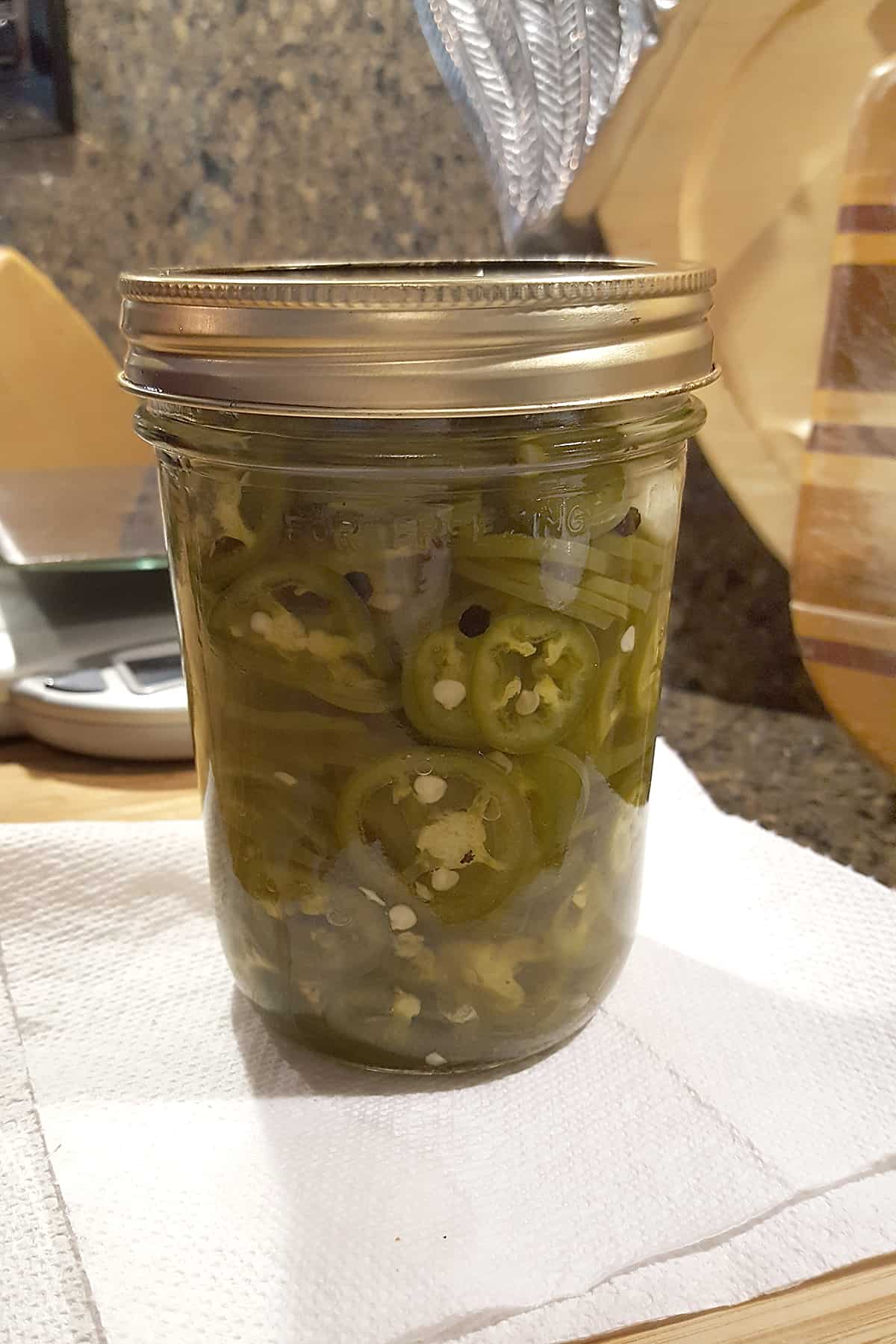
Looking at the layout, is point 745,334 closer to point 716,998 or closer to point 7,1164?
point 716,998

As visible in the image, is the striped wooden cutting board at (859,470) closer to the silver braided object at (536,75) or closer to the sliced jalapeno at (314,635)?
the silver braided object at (536,75)

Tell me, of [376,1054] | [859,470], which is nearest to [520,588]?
[376,1054]

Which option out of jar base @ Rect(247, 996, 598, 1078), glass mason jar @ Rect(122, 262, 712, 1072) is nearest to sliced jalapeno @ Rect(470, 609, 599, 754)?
glass mason jar @ Rect(122, 262, 712, 1072)

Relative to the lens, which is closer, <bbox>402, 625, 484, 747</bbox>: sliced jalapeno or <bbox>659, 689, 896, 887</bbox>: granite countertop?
<bbox>402, 625, 484, 747</bbox>: sliced jalapeno

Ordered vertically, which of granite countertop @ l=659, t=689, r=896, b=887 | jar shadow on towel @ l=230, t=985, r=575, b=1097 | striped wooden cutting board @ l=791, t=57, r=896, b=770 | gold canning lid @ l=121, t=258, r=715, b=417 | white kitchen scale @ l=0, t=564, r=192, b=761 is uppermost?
gold canning lid @ l=121, t=258, r=715, b=417

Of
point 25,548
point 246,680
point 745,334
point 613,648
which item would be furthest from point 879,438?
point 25,548

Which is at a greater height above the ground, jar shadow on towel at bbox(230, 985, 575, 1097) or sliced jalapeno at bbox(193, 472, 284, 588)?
sliced jalapeno at bbox(193, 472, 284, 588)

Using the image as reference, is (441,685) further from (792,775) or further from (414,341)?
(792,775)

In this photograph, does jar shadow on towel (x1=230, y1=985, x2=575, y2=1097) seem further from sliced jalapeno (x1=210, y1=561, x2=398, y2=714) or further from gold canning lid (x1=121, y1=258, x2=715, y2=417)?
gold canning lid (x1=121, y1=258, x2=715, y2=417)
